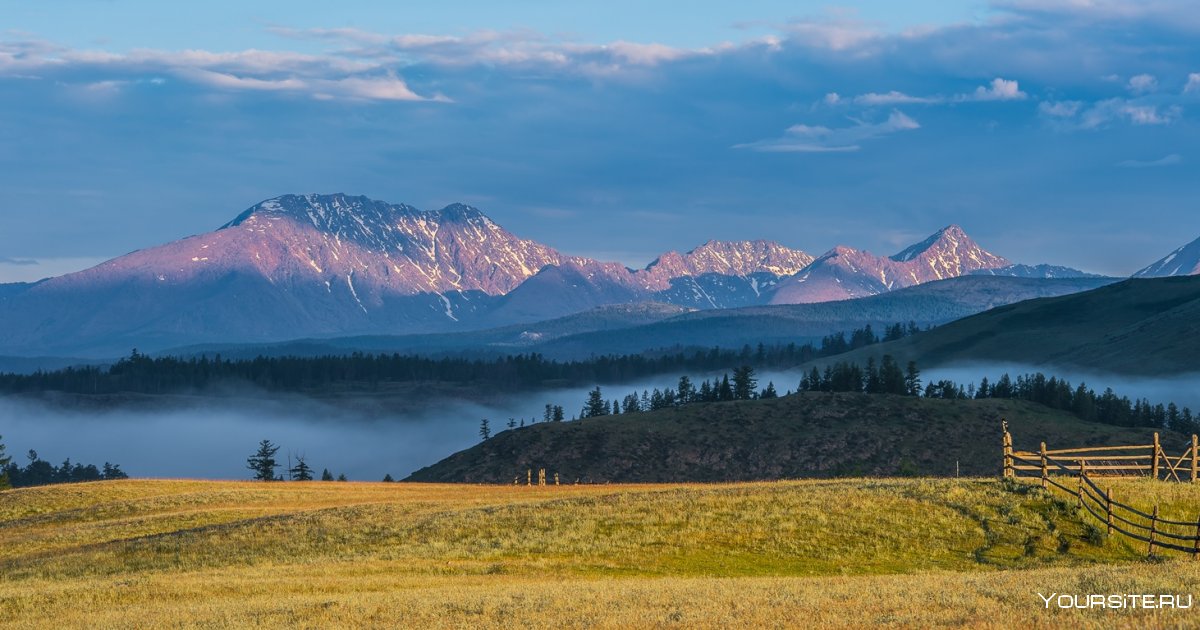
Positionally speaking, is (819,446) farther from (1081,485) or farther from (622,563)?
(622,563)

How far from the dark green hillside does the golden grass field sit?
120 m

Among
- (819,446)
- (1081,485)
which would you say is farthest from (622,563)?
(819,446)

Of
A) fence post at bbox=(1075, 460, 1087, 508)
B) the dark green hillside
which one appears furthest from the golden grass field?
the dark green hillside

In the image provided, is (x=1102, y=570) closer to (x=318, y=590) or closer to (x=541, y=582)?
(x=541, y=582)

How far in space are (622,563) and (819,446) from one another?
146372mm

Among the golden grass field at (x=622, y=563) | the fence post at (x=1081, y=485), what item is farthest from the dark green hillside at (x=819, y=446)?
the fence post at (x=1081, y=485)

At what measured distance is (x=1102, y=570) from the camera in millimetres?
36438

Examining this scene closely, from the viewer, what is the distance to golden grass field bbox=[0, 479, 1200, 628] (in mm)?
31891

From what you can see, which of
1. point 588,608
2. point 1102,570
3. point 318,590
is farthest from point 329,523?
point 1102,570

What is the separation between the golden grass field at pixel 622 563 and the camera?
3189cm

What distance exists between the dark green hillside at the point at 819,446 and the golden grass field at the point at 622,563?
120 metres

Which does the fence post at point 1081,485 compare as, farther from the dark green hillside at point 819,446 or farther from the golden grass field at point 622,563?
the dark green hillside at point 819,446

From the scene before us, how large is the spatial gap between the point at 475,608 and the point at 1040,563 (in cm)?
2046

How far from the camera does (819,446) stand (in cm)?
18675
